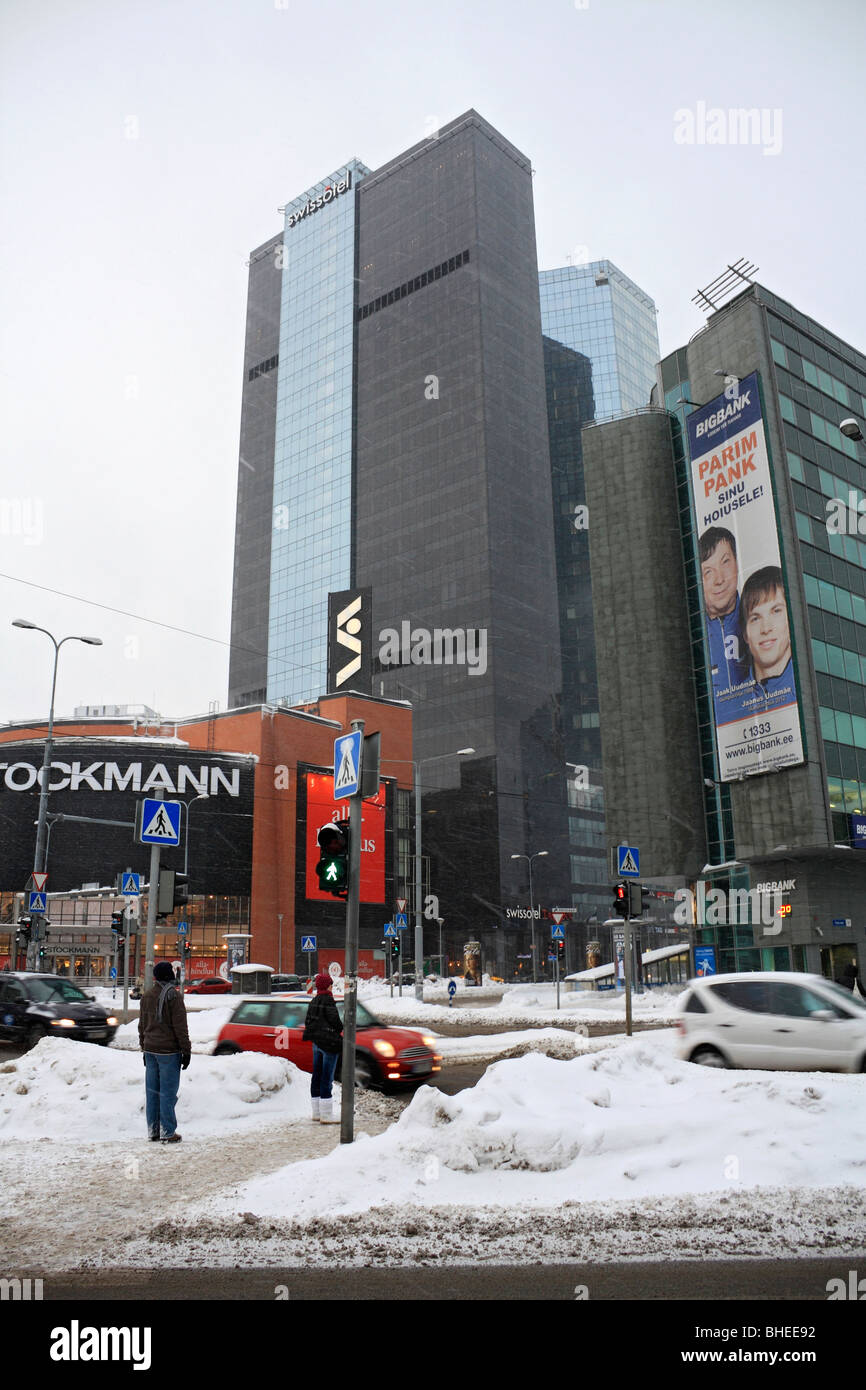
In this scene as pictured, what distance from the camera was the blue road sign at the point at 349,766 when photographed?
33.3 ft

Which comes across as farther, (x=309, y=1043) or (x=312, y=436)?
(x=312, y=436)

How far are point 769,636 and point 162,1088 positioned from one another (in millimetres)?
40876

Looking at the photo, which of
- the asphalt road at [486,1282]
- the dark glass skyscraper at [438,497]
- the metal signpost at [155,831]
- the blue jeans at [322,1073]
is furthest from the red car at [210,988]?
the dark glass skyscraper at [438,497]

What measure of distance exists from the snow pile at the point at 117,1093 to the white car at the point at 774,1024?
Answer: 19.0 ft

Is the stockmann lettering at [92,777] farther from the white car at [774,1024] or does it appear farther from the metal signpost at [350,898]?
the metal signpost at [350,898]

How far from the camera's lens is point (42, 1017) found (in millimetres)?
18016

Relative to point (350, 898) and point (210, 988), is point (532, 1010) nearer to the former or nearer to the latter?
point (210, 988)

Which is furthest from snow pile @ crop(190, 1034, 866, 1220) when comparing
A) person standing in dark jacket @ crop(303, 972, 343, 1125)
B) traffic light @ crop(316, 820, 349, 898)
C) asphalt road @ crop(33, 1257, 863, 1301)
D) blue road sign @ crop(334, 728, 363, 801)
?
blue road sign @ crop(334, 728, 363, 801)

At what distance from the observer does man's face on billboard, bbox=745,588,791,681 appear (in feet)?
148

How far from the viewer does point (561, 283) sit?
17312cm

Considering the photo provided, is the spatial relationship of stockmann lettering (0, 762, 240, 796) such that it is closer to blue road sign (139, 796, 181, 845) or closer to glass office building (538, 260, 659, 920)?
blue road sign (139, 796, 181, 845)

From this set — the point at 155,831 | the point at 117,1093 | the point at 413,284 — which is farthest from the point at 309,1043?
the point at 413,284

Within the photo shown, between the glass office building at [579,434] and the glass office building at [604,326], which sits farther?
the glass office building at [604,326]
